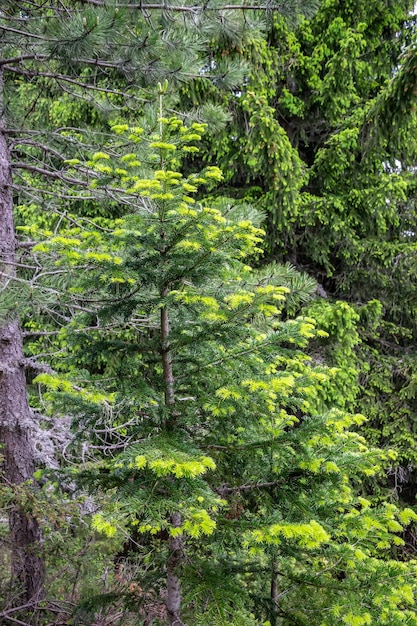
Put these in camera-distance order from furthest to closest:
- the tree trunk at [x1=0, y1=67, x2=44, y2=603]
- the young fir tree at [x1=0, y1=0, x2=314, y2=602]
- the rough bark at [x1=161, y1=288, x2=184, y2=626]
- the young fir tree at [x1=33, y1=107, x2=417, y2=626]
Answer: the tree trunk at [x1=0, y1=67, x2=44, y2=603] → the young fir tree at [x1=0, y1=0, x2=314, y2=602] → the rough bark at [x1=161, y1=288, x2=184, y2=626] → the young fir tree at [x1=33, y1=107, x2=417, y2=626]

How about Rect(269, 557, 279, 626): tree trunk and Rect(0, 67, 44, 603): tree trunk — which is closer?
Rect(269, 557, 279, 626): tree trunk

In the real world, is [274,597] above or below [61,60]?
below

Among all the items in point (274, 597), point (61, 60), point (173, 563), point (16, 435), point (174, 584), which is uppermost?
point (61, 60)

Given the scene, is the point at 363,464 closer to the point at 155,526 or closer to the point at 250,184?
the point at 155,526

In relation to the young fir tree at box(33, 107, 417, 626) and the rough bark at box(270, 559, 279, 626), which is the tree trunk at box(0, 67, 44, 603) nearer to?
the young fir tree at box(33, 107, 417, 626)

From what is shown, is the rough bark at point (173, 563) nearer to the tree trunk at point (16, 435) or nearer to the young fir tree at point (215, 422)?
the young fir tree at point (215, 422)

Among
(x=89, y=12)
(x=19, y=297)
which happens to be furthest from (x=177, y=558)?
(x=89, y=12)

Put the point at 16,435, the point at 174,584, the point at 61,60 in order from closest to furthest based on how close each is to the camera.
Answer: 1. the point at 174,584
2. the point at 61,60
3. the point at 16,435

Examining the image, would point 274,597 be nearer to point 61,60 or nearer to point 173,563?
point 173,563

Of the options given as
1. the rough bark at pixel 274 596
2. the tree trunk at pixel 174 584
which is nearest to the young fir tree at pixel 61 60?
the tree trunk at pixel 174 584

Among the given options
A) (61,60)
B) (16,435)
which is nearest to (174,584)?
(16,435)

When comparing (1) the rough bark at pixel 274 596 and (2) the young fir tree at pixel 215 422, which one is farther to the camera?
(1) the rough bark at pixel 274 596

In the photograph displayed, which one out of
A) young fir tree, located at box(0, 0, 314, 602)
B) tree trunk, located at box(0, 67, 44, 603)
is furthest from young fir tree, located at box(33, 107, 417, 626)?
tree trunk, located at box(0, 67, 44, 603)

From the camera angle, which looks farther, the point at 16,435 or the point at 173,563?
the point at 16,435
